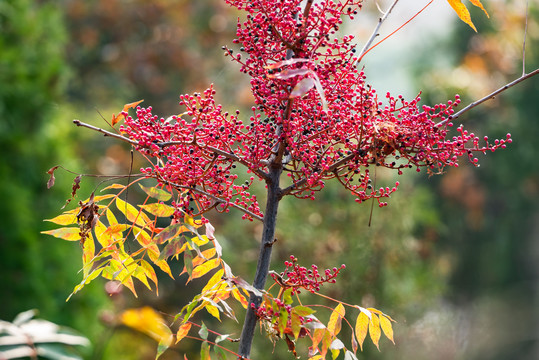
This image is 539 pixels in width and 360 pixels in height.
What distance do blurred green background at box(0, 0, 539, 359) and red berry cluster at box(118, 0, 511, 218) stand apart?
2.90m

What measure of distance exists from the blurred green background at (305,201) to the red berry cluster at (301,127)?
2.90m

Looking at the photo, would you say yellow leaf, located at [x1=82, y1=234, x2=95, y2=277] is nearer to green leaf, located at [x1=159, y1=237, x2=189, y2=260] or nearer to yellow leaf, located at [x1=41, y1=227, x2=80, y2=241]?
yellow leaf, located at [x1=41, y1=227, x2=80, y2=241]

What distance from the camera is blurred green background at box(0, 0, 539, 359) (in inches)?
144

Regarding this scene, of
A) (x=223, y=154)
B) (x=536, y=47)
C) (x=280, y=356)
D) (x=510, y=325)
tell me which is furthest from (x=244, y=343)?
(x=536, y=47)

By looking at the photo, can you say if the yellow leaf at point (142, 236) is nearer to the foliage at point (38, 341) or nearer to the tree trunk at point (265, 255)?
the tree trunk at point (265, 255)

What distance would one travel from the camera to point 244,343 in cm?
79

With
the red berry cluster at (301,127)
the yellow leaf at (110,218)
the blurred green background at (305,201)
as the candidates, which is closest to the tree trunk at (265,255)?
the red berry cluster at (301,127)

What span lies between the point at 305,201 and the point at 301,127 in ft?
12.1

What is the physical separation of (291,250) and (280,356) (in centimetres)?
71

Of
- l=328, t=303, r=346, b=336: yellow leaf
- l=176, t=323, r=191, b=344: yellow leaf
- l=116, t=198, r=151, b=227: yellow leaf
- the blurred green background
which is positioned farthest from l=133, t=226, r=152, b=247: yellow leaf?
the blurred green background

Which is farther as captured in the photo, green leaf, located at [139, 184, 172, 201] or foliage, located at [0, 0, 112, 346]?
foliage, located at [0, 0, 112, 346]

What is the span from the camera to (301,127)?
761 millimetres

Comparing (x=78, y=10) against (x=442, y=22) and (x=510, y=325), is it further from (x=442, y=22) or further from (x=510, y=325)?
(x=510, y=325)

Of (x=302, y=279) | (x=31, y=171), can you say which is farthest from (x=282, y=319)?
(x=31, y=171)
